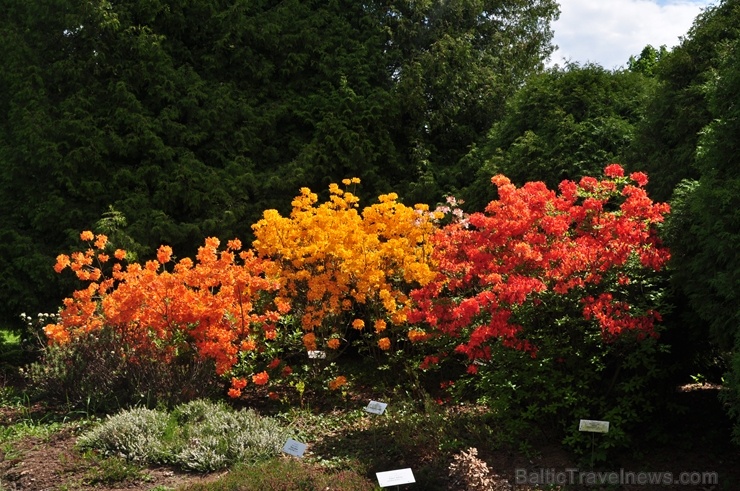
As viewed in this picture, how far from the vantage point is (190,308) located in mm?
6895

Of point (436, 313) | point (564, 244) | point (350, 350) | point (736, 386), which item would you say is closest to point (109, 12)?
point (350, 350)

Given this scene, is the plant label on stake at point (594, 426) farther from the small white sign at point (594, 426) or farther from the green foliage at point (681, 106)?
the green foliage at point (681, 106)

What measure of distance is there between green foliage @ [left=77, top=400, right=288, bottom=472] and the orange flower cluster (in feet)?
2.16

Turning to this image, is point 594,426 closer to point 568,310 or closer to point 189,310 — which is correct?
point 568,310

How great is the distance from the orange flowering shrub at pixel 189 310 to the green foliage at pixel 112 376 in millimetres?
109

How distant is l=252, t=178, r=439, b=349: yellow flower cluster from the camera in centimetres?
696

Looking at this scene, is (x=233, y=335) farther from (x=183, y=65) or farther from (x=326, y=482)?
(x=183, y=65)

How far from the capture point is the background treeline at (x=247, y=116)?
31.9ft

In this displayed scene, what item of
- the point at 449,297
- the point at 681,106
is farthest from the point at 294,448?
the point at 681,106

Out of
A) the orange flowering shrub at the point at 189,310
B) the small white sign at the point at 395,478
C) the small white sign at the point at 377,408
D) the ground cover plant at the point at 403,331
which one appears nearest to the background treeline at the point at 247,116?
the ground cover plant at the point at 403,331

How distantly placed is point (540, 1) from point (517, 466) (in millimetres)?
11610

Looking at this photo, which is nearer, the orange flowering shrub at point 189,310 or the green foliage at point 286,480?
the green foliage at point 286,480

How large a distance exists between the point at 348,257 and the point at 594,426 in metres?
2.66

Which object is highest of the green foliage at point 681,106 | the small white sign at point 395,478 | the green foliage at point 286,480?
the green foliage at point 681,106
